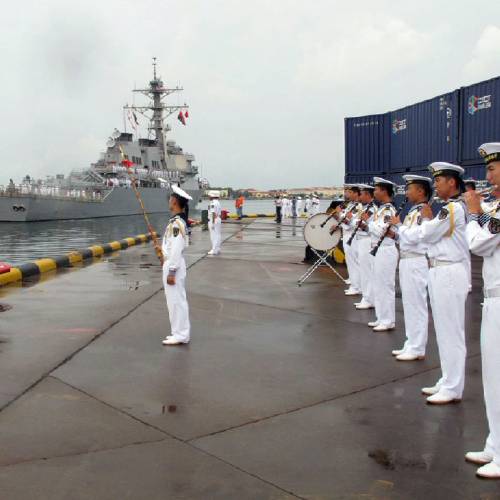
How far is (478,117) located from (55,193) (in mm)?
44329

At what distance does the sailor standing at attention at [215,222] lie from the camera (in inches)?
674

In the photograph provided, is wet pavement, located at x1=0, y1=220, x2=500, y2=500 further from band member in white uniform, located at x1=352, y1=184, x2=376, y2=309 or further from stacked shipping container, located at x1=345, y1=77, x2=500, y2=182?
stacked shipping container, located at x1=345, y1=77, x2=500, y2=182

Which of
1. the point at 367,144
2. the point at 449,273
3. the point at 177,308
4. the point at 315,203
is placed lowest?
the point at 177,308

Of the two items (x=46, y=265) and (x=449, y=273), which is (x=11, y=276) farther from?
(x=449, y=273)

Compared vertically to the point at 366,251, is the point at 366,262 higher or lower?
lower

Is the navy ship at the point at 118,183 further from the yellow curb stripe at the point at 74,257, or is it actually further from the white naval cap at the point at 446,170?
the white naval cap at the point at 446,170

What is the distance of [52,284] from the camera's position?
11.5m

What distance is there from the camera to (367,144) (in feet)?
68.6

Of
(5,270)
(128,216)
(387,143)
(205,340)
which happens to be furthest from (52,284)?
(128,216)

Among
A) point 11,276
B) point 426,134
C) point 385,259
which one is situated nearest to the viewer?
point 385,259

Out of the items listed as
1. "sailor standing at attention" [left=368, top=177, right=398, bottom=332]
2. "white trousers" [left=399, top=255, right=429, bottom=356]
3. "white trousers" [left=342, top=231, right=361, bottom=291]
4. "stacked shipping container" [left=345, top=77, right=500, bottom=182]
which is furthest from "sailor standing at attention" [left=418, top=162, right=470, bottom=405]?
"stacked shipping container" [left=345, top=77, right=500, bottom=182]

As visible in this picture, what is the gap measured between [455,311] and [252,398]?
72.7 inches

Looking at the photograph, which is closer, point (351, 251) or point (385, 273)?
point (385, 273)

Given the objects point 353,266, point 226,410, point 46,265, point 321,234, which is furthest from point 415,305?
point 46,265
